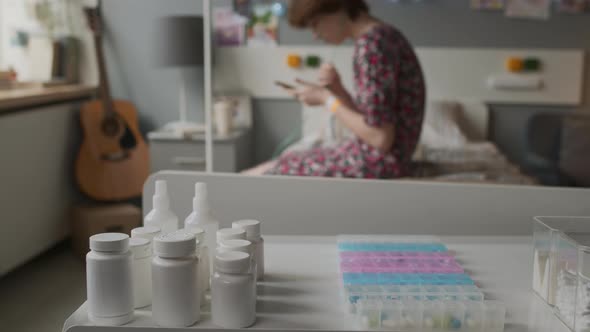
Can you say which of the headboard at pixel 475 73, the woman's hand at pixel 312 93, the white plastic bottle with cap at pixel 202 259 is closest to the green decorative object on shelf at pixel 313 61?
the headboard at pixel 475 73

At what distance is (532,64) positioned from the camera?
3.60 m

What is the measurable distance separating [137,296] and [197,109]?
290cm

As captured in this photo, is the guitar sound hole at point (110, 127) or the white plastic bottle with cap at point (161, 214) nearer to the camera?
the white plastic bottle with cap at point (161, 214)

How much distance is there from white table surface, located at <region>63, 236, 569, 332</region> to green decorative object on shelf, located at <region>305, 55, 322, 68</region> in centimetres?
250

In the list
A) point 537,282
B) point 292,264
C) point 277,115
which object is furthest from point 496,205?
point 277,115

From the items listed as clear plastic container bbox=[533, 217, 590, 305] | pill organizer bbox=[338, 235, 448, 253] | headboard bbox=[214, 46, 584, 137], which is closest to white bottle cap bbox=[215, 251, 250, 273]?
pill organizer bbox=[338, 235, 448, 253]

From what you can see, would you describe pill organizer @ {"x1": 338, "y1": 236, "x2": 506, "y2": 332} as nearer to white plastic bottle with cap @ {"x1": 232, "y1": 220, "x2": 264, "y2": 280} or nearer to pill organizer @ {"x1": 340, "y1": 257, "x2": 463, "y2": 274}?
pill organizer @ {"x1": 340, "y1": 257, "x2": 463, "y2": 274}

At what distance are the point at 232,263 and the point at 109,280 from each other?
0.16 metres

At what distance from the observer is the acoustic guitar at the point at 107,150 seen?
3.29m

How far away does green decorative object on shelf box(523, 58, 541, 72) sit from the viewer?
3596 mm

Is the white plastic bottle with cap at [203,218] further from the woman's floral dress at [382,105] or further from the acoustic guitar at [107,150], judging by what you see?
the acoustic guitar at [107,150]

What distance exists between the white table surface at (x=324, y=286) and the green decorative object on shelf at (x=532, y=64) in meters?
2.57

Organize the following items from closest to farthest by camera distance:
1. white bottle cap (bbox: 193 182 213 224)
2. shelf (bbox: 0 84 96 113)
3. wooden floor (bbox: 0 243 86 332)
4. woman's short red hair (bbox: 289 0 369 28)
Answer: white bottle cap (bbox: 193 182 213 224) → woman's short red hair (bbox: 289 0 369 28) → wooden floor (bbox: 0 243 86 332) → shelf (bbox: 0 84 96 113)

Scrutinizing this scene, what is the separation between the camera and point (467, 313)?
850 millimetres
